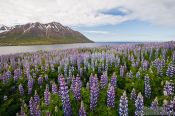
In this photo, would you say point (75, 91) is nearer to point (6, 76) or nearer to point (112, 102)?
point (112, 102)

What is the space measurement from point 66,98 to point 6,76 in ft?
Answer: 34.2

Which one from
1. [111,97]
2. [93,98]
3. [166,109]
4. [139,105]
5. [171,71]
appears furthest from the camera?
[171,71]

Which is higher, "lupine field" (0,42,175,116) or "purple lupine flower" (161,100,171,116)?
"purple lupine flower" (161,100,171,116)

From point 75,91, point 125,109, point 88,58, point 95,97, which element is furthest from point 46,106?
point 88,58

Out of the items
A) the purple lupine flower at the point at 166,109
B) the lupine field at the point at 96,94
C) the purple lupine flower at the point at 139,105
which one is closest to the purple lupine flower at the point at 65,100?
the lupine field at the point at 96,94

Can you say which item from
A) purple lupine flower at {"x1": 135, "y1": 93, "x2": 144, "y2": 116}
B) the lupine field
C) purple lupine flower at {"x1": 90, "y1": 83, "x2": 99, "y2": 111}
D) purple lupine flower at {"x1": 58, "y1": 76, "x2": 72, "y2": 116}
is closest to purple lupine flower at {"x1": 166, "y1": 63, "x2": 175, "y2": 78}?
the lupine field

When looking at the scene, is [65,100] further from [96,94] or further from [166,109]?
[166,109]

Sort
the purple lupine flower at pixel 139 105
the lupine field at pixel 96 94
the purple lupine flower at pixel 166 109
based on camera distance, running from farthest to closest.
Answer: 1. the lupine field at pixel 96 94
2. the purple lupine flower at pixel 139 105
3. the purple lupine flower at pixel 166 109

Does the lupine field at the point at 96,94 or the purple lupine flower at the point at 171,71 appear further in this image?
the purple lupine flower at the point at 171,71

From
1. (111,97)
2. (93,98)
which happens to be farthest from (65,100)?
(111,97)

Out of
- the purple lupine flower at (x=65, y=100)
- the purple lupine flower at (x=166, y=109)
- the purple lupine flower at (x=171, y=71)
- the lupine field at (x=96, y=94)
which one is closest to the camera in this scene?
the purple lupine flower at (x=166, y=109)

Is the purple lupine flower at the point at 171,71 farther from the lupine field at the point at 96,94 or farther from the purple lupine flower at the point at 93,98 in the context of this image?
the purple lupine flower at the point at 93,98

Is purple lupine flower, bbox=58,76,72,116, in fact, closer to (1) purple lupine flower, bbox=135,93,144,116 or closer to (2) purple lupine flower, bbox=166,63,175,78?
(1) purple lupine flower, bbox=135,93,144,116

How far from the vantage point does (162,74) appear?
54.4 feet
